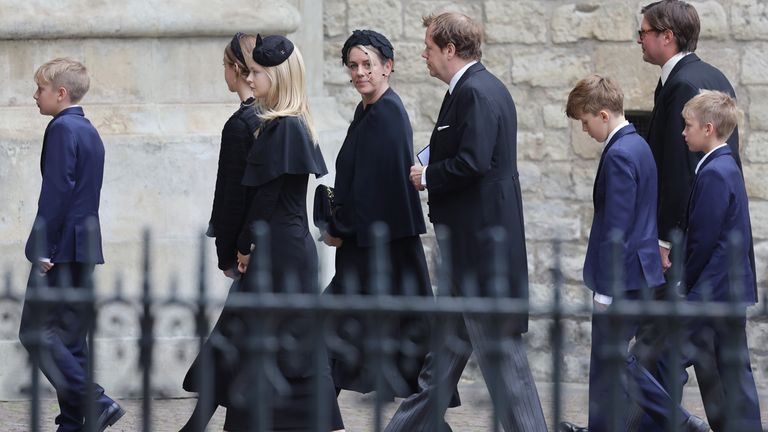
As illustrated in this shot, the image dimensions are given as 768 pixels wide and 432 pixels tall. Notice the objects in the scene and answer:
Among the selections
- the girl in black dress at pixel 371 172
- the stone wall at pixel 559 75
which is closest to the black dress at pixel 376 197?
the girl in black dress at pixel 371 172

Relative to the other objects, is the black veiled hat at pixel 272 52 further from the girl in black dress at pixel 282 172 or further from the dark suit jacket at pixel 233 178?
the dark suit jacket at pixel 233 178

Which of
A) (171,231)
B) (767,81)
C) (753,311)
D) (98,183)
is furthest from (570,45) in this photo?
(753,311)

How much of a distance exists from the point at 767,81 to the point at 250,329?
5361mm

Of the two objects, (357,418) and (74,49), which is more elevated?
(74,49)

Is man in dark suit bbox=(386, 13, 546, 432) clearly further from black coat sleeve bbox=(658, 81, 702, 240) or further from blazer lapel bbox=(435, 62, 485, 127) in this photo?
black coat sleeve bbox=(658, 81, 702, 240)

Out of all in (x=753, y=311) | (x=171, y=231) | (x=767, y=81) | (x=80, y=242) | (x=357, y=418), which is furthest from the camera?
(x=767, y=81)

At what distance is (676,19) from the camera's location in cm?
607

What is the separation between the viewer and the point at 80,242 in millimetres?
5930

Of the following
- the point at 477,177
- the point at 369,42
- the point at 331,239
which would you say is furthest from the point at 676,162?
the point at 331,239

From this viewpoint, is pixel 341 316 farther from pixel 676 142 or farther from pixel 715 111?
pixel 676 142

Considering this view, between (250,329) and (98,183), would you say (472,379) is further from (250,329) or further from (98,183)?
(250,329)

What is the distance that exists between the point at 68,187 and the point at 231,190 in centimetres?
64

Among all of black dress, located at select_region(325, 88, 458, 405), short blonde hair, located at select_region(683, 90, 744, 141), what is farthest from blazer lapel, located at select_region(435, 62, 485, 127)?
short blonde hair, located at select_region(683, 90, 744, 141)

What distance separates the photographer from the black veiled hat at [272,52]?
18.7 feet
